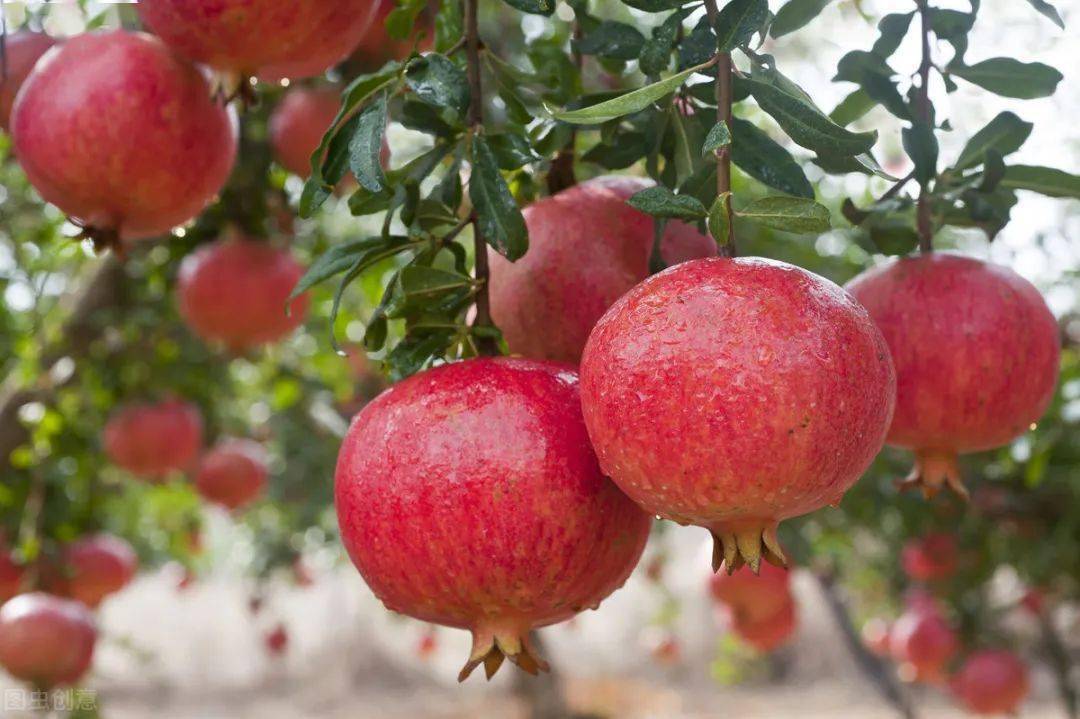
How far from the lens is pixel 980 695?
4137mm

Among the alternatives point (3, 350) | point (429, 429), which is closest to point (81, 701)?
point (3, 350)

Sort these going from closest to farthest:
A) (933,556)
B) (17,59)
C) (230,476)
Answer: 1. (17,59)
2. (933,556)
3. (230,476)

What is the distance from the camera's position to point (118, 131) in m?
1.24

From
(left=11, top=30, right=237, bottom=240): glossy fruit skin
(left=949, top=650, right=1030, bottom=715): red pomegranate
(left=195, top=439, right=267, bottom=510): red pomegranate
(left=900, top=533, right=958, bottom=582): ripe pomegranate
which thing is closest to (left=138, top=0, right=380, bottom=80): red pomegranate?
(left=11, top=30, right=237, bottom=240): glossy fruit skin

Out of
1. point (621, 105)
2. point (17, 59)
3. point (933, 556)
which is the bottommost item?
point (933, 556)

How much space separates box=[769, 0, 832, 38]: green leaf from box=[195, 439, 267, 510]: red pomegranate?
3519mm

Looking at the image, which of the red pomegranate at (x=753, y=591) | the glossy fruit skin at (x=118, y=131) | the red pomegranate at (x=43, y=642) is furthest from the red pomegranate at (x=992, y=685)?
the glossy fruit skin at (x=118, y=131)

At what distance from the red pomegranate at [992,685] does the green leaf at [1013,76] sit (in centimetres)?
352

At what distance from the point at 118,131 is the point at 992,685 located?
3994 millimetres

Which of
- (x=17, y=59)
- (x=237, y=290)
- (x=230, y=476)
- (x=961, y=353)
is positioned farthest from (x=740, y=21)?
(x=230, y=476)

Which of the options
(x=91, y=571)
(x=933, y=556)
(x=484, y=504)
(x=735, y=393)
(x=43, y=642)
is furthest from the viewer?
(x=933, y=556)

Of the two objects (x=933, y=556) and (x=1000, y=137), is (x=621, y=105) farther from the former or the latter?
(x=933, y=556)

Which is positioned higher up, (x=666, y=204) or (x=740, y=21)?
(x=740, y=21)

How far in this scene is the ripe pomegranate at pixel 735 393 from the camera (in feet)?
2.56
